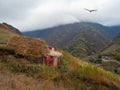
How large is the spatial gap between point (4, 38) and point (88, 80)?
21.2 ft

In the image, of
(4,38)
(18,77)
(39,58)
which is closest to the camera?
(18,77)

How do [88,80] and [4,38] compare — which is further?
[4,38]

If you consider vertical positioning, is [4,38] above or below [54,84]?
above

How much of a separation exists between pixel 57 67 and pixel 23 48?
1.75 metres

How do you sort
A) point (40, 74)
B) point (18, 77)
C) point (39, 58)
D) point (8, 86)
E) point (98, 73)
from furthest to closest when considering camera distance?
1. point (39, 58)
2. point (98, 73)
3. point (40, 74)
4. point (18, 77)
5. point (8, 86)

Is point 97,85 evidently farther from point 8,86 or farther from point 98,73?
point 8,86

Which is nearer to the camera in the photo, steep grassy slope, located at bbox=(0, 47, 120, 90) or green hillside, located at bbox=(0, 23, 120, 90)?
green hillside, located at bbox=(0, 23, 120, 90)

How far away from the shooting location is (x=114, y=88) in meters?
14.3

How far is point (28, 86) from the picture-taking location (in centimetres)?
1124

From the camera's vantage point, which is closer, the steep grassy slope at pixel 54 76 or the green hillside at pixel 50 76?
the green hillside at pixel 50 76

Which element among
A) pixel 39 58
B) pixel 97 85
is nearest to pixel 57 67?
pixel 39 58

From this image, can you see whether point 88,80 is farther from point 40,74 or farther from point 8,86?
point 8,86

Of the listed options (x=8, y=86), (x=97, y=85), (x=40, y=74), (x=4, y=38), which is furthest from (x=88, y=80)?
(x=4, y=38)

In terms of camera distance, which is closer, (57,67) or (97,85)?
(97,85)
